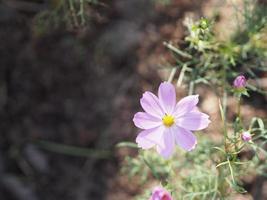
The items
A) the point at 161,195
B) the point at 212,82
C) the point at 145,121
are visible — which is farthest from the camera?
the point at 212,82

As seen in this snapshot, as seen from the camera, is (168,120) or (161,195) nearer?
(161,195)

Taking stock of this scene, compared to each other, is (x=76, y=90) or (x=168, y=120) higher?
(x=76, y=90)

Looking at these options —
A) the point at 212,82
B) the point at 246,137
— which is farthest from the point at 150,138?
the point at 212,82

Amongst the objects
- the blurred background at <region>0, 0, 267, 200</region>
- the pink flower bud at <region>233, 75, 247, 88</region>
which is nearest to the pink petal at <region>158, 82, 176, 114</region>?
the pink flower bud at <region>233, 75, 247, 88</region>

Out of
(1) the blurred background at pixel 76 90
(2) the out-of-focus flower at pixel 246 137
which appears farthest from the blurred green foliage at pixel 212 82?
(1) the blurred background at pixel 76 90

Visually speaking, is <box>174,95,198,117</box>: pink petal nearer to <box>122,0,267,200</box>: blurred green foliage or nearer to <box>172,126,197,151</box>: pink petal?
<box>172,126,197,151</box>: pink petal

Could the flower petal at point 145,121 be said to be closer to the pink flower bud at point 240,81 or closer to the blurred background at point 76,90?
the pink flower bud at point 240,81

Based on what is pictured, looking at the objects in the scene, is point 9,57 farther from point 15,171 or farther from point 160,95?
point 160,95

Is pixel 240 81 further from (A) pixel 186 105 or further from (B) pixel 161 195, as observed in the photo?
(B) pixel 161 195
